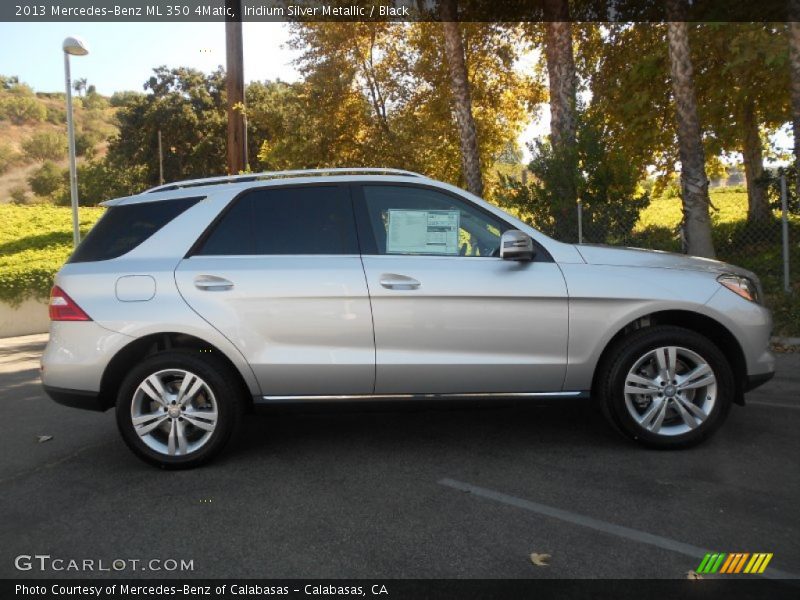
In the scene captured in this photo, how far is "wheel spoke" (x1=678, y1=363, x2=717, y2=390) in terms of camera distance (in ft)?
14.6

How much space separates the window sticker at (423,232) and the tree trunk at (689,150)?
7.94 metres

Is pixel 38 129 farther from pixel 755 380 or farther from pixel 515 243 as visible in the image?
pixel 755 380

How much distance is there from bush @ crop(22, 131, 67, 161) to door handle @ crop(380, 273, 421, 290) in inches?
4697

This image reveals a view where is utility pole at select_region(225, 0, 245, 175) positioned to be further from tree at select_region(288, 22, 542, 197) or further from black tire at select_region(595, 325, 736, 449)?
black tire at select_region(595, 325, 736, 449)

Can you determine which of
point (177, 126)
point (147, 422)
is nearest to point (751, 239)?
point (147, 422)

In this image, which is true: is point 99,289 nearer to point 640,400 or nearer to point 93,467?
point 93,467

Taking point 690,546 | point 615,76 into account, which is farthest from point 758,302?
point 615,76

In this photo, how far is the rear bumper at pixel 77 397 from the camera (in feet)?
14.4

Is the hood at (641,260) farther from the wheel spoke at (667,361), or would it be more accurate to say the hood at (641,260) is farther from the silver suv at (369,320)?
the wheel spoke at (667,361)

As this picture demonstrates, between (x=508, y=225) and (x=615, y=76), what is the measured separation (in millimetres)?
14332

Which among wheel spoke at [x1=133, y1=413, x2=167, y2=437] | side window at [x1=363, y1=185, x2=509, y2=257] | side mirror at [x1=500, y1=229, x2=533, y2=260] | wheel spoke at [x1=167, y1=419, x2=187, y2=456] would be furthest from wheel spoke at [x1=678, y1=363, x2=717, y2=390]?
wheel spoke at [x1=133, y1=413, x2=167, y2=437]

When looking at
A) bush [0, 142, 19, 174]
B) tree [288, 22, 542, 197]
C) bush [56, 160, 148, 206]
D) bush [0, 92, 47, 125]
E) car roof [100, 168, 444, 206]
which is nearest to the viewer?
car roof [100, 168, 444, 206]

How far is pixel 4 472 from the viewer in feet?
15.1
